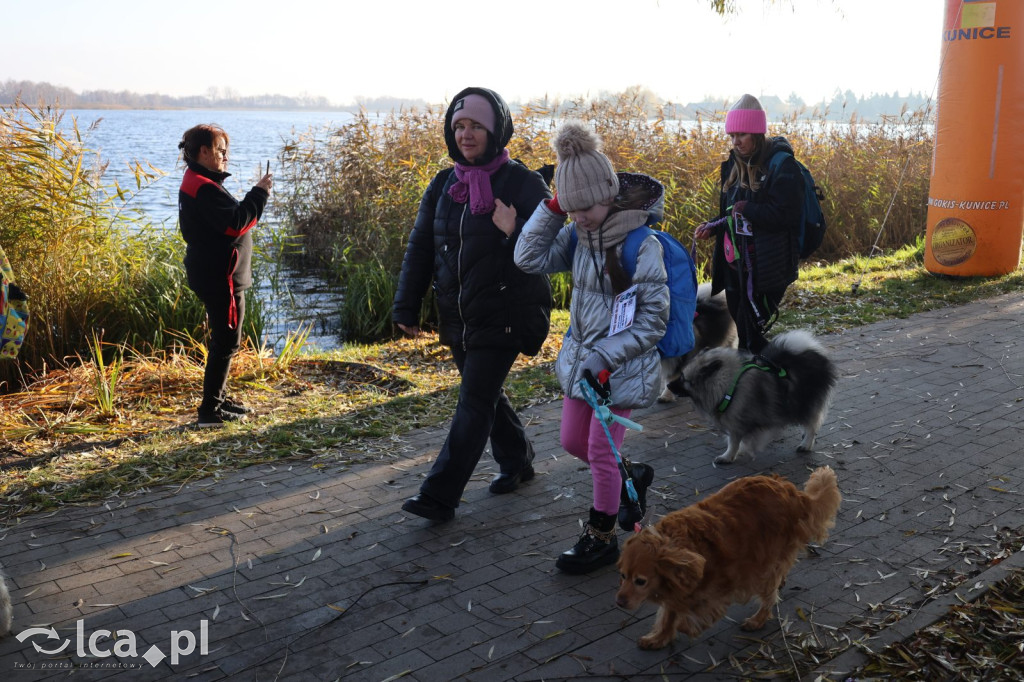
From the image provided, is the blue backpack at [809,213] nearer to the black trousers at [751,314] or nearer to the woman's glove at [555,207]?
the black trousers at [751,314]

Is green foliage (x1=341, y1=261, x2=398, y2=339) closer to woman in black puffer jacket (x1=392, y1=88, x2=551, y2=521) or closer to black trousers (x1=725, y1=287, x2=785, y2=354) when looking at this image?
black trousers (x1=725, y1=287, x2=785, y2=354)

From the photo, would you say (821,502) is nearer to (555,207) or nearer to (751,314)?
(555,207)

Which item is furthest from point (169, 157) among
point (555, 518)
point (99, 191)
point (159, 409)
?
point (555, 518)

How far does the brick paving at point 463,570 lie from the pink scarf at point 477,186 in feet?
5.49

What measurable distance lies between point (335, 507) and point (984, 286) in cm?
927

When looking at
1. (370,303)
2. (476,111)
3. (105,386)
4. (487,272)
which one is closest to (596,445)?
(487,272)

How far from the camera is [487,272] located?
14.4 feet

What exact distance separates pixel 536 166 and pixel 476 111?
6974 millimetres

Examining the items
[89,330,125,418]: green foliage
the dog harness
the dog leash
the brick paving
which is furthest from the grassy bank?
the dog leash

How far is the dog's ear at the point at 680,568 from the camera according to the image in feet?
10.3

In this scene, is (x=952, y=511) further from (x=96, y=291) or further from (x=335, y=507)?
(x=96, y=291)

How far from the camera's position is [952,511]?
4645mm

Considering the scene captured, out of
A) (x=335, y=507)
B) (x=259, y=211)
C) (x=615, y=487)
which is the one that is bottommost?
(x=335, y=507)

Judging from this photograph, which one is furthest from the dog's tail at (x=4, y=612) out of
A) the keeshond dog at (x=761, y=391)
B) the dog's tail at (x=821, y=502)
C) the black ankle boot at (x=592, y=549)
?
the keeshond dog at (x=761, y=391)
